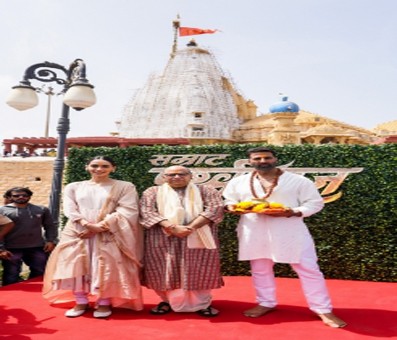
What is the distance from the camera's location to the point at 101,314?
337cm

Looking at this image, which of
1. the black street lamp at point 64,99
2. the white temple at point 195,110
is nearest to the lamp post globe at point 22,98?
the black street lamp at point 64,99

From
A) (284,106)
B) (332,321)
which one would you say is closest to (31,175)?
(284,106)

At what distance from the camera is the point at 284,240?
3273 millimetres

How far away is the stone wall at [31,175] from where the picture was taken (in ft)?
60.1

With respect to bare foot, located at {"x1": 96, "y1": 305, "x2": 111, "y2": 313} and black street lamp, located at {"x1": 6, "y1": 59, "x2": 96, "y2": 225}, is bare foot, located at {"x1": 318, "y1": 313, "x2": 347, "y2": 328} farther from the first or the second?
black street lamp, located at {"x1": 6, "y1": 59, "x2": 96, "y2": 225}

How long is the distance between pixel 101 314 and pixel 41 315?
24.3 inches

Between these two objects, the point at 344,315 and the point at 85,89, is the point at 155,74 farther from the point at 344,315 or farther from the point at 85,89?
the point at 344,315

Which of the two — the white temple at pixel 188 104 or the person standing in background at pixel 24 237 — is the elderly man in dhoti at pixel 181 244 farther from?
the white temple at pixel 188 104

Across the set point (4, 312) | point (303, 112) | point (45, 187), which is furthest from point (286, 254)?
point (303, 112)

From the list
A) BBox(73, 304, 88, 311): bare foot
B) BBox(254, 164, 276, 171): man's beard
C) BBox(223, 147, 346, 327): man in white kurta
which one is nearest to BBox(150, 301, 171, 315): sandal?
BBox(73, 304, 88, 311): bare foot

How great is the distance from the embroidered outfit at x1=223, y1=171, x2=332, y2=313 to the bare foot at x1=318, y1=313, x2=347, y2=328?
45 millimetres

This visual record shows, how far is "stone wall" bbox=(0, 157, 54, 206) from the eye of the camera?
18.3m

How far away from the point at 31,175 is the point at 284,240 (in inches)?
695

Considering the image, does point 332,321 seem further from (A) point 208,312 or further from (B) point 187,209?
(B) point 187,209
